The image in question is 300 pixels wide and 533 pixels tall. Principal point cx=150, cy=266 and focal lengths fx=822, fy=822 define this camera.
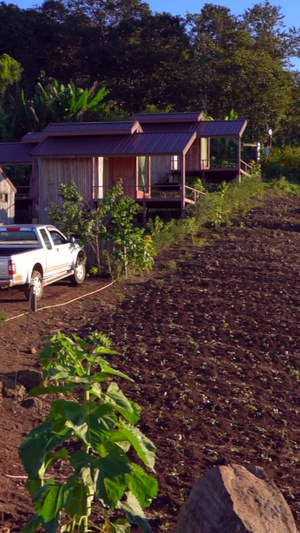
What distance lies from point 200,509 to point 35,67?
4964 centimetres

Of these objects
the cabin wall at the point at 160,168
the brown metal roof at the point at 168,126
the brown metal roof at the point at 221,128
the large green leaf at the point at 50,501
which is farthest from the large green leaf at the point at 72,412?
the brown metal roof at the point at 168,126

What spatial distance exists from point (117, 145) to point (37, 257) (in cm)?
1183

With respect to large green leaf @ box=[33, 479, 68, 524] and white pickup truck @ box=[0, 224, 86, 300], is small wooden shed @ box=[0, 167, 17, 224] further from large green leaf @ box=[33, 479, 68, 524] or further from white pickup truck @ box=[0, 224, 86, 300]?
large green leaf @ box=[33, 479, 68, 524]

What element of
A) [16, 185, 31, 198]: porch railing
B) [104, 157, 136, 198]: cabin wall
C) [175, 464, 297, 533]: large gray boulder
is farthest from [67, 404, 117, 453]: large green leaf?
[16, 185, 31, 198]: porch railing

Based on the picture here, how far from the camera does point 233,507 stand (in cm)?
494

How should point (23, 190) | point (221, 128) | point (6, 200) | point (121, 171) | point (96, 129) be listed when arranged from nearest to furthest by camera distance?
point (6, 200), point (96, 129), point (121, 171), point (221, 128), point (23, 190)

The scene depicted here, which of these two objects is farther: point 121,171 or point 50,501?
point 121,171

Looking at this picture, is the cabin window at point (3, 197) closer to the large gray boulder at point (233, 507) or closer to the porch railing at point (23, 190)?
the porch railing at point (23, 190)

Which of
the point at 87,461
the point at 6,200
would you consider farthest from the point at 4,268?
the point at 6,200

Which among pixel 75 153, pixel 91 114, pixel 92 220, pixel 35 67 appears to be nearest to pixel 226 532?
pixel 92 220

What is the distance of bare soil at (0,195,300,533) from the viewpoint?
7902mm

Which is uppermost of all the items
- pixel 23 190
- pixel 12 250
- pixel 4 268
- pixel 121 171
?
pixel 121 171

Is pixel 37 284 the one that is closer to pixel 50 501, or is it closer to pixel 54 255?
pixel 54 255

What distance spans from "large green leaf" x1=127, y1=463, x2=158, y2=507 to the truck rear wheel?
36.3 feet
